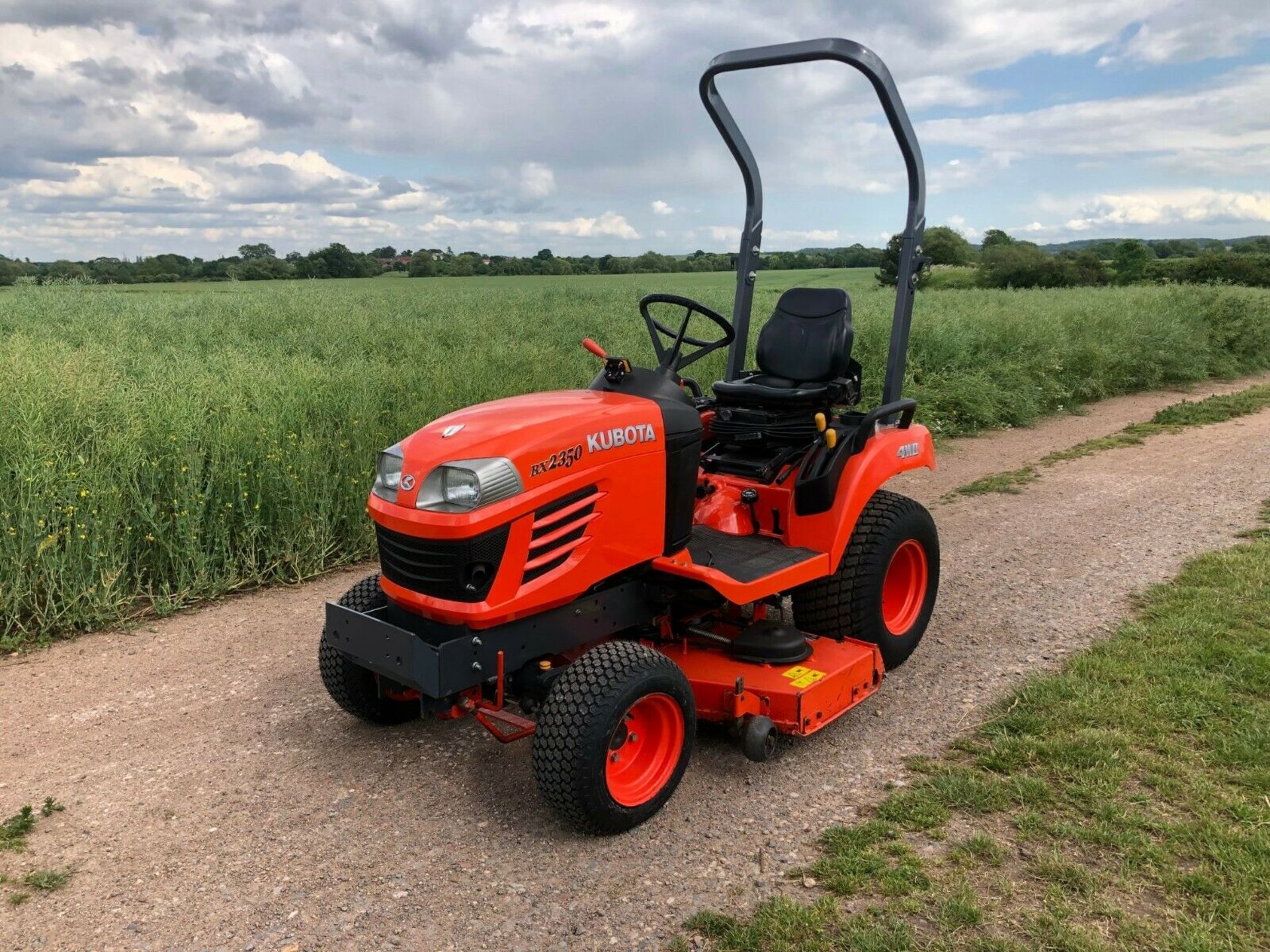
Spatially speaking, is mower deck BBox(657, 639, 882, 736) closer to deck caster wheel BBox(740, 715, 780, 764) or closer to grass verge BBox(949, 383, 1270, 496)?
deck caster wheel BBox(740, 715, 780, 764)

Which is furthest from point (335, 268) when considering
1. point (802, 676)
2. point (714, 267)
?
point (802, 676)

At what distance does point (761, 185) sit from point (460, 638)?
2.94 m

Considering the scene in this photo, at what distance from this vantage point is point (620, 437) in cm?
327

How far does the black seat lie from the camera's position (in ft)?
14.2

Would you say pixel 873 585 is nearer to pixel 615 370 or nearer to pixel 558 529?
pixel 615 370

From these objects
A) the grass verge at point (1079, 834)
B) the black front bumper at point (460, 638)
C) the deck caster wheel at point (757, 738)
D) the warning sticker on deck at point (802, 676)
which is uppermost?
the black front bumper at point (460, 638)

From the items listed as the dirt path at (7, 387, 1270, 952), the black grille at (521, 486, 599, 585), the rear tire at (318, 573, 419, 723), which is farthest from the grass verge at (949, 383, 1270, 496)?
the rear tire at (318, 573, 419, 723)

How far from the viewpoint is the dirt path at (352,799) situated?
106 inches

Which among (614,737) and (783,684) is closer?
(614,737)

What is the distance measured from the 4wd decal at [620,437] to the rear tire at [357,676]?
98 cm

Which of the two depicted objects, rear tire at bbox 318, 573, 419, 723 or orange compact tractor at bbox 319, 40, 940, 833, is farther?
rear tire at bbox 318, 573, 419, 723

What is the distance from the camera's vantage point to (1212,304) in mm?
17234

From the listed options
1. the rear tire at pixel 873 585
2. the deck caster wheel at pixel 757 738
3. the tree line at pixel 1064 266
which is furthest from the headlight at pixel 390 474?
the tree line at pixel 1064 266

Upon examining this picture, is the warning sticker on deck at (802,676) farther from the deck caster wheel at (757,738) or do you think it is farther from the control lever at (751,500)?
the control lever at (751,500)
